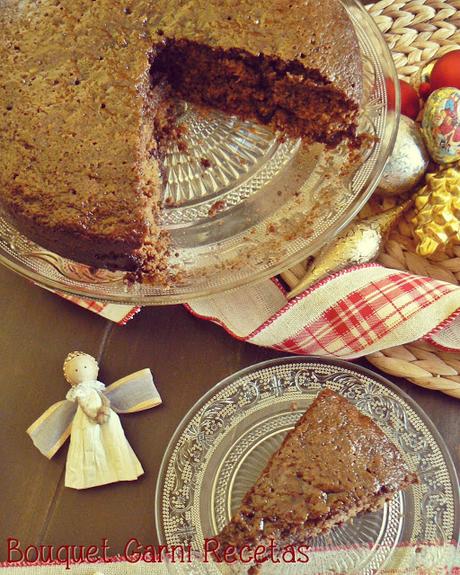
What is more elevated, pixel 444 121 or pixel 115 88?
pixel 115 88

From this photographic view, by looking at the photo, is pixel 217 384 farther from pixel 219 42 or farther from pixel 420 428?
pixel 219 42

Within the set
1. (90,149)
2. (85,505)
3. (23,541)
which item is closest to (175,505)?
(85,505)

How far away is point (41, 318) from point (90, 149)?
0.60 m

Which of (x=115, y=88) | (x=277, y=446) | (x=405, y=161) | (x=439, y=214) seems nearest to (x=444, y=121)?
(x=405, y=161)

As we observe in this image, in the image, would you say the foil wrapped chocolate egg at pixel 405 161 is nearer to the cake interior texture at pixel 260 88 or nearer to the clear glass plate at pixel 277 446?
the cake interior texture at pixel 260 88

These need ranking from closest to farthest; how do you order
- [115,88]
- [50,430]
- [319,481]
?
[319,481]
[115,88]
[50,430]

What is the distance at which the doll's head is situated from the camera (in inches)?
89.3

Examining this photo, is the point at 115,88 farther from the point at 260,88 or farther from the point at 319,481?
the point at 319,481

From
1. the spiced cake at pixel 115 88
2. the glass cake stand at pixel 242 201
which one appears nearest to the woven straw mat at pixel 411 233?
the glass cake stand at pixel 242 201

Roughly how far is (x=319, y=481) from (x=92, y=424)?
66cm

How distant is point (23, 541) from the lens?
2.23 m

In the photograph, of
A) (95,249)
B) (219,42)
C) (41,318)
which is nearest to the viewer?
(95,249)

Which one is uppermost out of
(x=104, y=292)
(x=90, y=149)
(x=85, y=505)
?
(x=90, y=149)

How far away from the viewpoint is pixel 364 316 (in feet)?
7.29
